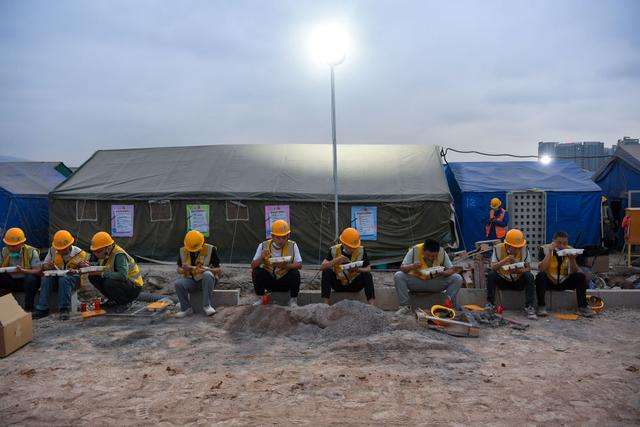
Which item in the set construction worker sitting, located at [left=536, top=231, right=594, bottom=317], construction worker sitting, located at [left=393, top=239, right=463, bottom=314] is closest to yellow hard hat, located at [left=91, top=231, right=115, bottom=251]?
construction worker sitting, located at [left=393, top=239, right=463, bottom=314]

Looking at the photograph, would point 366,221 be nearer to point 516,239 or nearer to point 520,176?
point 520,176

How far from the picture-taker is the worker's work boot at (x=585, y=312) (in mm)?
6324

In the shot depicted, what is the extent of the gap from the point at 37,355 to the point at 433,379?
13.6ft

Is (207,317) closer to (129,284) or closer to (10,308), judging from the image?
(129,284)

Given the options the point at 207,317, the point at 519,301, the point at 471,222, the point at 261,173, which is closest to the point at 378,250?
the point at 471,222

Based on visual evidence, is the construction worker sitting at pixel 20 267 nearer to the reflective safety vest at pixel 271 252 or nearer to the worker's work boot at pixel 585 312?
the reflective safety vest at pixel 271 252

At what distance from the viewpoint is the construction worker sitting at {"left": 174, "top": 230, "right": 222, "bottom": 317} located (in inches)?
255

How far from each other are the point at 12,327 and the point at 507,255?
6178 mm

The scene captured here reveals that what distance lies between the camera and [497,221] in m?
11.2

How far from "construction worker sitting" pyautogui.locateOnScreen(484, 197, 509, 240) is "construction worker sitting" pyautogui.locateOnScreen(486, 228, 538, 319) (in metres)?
4.76

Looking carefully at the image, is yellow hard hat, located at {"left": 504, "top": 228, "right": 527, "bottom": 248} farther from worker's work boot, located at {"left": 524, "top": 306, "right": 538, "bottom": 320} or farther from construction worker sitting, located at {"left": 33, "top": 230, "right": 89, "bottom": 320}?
construction worker sitting, located at {"left": 33, "top": 230, "right": 89, "bottom": 320}

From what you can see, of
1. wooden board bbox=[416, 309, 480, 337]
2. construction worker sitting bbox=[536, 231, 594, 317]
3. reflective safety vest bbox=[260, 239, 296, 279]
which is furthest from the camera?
reflective safety vest bbox=[260, 239, 296, 279]

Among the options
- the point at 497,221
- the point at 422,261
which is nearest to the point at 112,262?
the point at 422,261

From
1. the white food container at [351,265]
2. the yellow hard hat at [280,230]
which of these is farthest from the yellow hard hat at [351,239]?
the yellow hard hat at [280,230]
